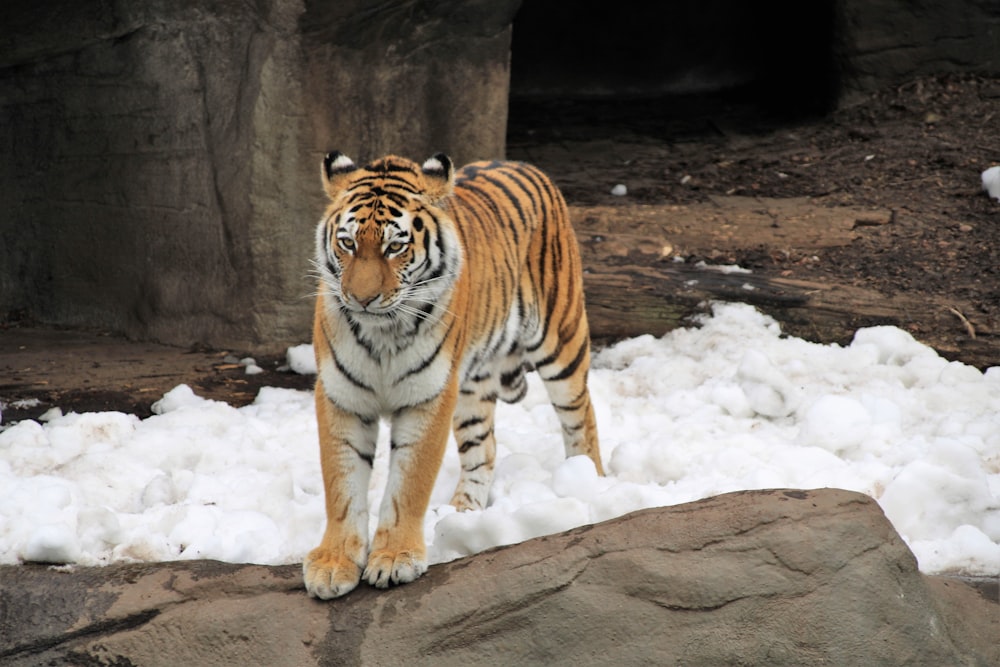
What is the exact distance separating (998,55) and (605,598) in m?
7.88

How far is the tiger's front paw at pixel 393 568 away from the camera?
3.12 metres

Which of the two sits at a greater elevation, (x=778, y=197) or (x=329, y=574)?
(x=329, y=574)

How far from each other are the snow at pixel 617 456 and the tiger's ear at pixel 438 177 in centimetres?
101

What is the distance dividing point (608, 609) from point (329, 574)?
767mm

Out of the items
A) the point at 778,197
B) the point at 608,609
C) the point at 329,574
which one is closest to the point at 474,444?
the point at 329,574

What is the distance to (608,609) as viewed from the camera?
295 cm

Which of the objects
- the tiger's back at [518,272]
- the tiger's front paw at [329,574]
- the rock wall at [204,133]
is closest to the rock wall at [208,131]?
the rock wall at [204,133]

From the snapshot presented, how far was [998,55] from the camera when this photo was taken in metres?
9.21

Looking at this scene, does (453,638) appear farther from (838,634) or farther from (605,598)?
(838,634)

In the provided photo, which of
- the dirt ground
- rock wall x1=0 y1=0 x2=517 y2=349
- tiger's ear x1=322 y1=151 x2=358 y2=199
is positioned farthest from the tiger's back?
the dirt ground

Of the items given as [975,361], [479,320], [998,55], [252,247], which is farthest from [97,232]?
[998,55]

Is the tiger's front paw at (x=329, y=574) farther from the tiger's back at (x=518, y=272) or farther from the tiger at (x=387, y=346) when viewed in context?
the tiger's back at (x=518, y=272)

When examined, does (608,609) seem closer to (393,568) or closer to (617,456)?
(393,568)

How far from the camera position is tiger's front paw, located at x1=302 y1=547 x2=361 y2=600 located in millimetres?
3078
